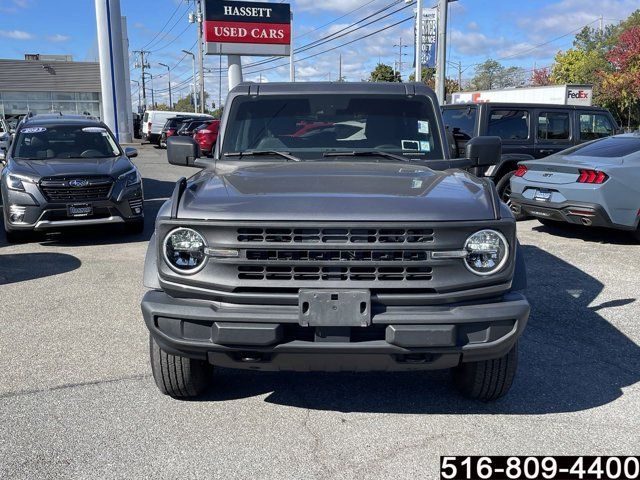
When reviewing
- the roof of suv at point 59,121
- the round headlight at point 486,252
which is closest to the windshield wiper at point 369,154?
the round headlight at point 486,252

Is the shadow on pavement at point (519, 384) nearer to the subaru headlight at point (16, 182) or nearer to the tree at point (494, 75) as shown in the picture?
the subaru headlight at point (16, 182)

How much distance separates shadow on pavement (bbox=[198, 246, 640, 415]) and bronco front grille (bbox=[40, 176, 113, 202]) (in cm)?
503

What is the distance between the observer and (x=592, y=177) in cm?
811

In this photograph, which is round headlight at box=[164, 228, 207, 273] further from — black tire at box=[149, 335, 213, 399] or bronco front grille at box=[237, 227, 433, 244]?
black tire at box=[149, 335, 213, 399]

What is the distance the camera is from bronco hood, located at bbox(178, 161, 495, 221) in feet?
9.86

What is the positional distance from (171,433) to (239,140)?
7.23 ft

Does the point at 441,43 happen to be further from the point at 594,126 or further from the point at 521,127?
the point at 521,127

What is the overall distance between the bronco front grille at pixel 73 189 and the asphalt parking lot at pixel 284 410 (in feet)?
9.43

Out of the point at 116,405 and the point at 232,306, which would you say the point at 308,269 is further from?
the point at 116,405

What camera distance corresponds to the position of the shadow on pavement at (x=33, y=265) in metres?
6.76

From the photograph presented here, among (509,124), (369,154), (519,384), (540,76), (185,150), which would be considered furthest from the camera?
(540,76)

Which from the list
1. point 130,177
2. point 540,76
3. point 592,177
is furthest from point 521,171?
point 540,76

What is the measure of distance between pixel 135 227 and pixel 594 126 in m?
8.43

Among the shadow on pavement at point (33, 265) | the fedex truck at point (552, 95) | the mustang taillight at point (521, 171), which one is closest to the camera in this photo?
the shadow on pavement at point (33, 265)
